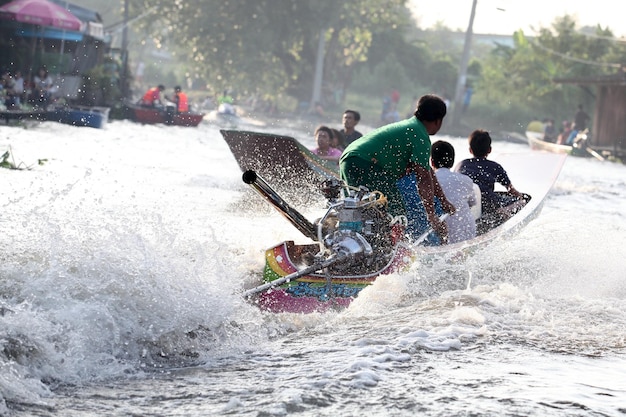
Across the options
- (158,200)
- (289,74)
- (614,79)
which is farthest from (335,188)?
(289,74)

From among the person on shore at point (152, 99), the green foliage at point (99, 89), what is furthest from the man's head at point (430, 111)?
the person on shore at point (152, 99)

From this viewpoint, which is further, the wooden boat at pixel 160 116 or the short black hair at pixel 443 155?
the wooden boat at pixel 160 116

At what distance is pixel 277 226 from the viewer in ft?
33.0

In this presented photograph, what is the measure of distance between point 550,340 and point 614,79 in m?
23.1

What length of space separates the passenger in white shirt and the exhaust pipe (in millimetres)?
1959

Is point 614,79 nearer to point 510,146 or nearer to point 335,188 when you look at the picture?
point 510,146

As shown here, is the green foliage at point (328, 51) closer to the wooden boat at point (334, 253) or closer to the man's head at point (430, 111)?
the man's head at point (430, 111)

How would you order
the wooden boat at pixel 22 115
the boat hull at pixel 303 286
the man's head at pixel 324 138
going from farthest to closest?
the wooden boat at pixel 22 115 → the man's head at pixel 324 138 → the boat hull at pixel 303 286


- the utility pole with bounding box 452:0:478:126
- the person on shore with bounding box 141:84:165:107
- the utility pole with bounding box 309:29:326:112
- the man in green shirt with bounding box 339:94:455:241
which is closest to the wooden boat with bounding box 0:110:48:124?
the person on shore with bounding box 141:84:165:107

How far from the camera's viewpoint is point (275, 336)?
572 centimetres

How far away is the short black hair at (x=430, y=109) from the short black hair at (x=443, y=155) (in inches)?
52.9

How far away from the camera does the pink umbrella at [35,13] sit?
21.0 metres

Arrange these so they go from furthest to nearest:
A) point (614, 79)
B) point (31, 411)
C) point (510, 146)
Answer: point (510, 146) < point (614, 79) < point (31, 411)

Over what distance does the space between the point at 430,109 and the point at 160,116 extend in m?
20.5
